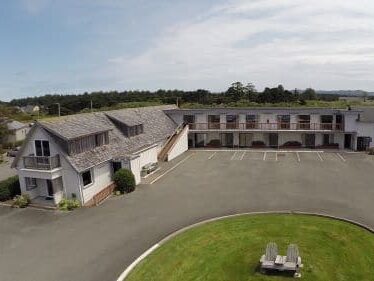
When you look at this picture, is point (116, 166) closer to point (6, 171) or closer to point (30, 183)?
point (30, 183)

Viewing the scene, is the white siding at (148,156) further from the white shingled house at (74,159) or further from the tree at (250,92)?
the tree at (250,92)

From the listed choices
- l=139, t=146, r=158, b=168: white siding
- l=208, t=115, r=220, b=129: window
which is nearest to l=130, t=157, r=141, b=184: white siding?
l=139, t=146, r=158, b=168: white siding

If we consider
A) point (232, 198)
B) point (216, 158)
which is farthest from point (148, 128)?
point (232, 198)

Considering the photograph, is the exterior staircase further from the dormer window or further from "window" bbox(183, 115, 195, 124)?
the dormer window

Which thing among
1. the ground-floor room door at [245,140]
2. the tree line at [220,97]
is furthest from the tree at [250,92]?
the ground-floor room door at [245,140]

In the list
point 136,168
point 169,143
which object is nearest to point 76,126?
point 136,168
